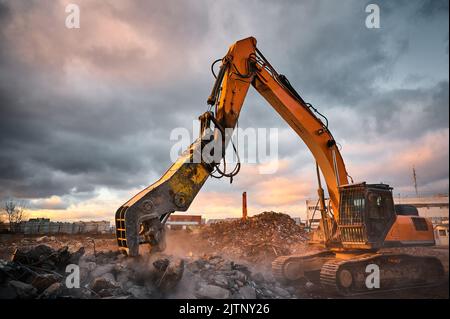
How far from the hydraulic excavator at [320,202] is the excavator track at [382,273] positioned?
24 mm

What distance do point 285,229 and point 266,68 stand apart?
11.8 meters

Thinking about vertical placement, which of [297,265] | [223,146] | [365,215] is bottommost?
[297,265]

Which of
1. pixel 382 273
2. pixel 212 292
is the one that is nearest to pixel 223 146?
pixel 212 292

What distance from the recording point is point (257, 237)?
54.4ft

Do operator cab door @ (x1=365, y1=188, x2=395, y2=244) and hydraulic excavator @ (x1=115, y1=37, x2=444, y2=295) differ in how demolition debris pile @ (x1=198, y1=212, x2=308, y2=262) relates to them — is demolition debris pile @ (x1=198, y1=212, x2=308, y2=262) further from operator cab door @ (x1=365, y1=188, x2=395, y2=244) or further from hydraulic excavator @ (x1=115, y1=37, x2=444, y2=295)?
operator cab door @ (x1=365, y1=188, x2=395, y2=244)

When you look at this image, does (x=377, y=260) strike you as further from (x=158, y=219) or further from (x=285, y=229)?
(x=285, y=229)

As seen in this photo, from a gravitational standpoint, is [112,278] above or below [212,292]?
above

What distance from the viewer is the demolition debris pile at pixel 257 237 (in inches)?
564

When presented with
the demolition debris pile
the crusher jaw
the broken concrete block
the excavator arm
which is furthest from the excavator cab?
the demolition debris pile

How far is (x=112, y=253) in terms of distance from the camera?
7438mm

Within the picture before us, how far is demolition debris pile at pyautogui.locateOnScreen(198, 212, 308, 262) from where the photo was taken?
14328mm

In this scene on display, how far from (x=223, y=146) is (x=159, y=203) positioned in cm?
187

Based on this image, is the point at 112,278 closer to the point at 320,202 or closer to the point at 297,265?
the point at 297,265

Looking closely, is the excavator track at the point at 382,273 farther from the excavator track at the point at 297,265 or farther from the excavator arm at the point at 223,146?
the excavator arm at the point at 223,146
